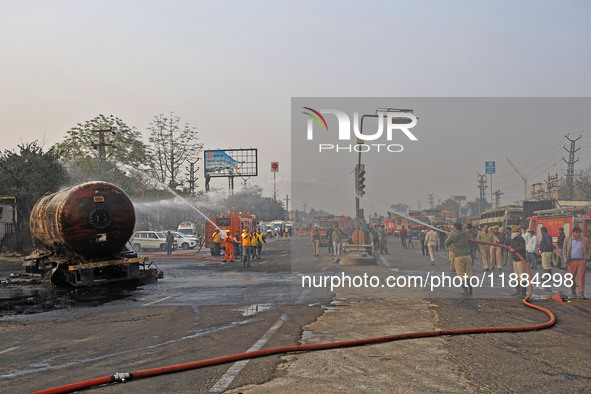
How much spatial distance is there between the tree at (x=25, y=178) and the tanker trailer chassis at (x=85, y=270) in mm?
18710

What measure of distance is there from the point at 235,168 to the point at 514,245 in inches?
2289

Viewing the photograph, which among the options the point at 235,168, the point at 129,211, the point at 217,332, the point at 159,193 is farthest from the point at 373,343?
the point at 235,168

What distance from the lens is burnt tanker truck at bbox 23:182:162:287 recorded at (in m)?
15.4

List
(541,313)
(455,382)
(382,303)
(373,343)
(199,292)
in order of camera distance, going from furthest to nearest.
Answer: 1. (199,292)
2. (382,303)
3. (541,313)
4. (373,343)
5. (455,382)

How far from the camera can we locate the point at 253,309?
11492 millimetres

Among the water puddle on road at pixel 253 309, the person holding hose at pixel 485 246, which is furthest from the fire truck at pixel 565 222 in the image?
the water puddle on road at pixel 253 309

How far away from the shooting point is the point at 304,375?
241 inches

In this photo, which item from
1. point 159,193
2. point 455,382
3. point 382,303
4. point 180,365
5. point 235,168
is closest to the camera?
point 455,382

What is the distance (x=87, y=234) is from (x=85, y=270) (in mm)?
1093

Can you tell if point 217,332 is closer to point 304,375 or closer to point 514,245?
point 304,375

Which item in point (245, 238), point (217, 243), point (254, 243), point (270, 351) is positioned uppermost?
point (245, 238)

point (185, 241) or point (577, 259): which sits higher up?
point (577, 259)

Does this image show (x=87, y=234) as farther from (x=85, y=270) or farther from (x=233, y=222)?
(x=233, y=222)

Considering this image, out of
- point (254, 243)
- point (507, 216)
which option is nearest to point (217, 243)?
point (254, 243)
